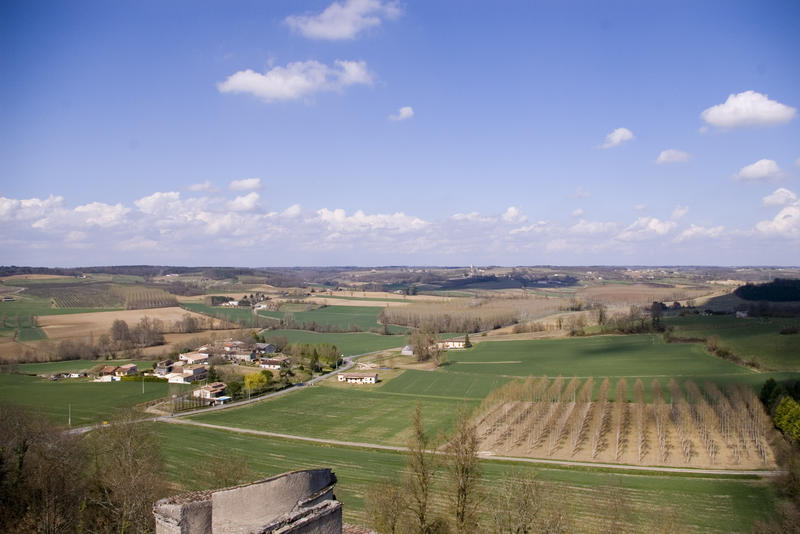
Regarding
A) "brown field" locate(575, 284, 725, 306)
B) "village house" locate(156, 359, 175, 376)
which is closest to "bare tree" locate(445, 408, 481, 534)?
"village house" locate(156, 359, 175, 376)

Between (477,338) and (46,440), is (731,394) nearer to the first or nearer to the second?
(46,440)

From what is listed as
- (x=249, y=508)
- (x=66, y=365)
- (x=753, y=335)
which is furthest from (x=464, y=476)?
(x=66, y=365)

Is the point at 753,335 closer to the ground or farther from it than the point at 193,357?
farther from it

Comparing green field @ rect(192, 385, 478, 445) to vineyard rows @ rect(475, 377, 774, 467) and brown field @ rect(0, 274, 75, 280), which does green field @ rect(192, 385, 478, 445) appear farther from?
brown field @ rect(0, 274, 75, 280)

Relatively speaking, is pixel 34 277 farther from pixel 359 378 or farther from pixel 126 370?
pixel 359 378

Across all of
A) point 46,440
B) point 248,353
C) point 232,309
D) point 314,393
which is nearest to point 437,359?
point 314,393

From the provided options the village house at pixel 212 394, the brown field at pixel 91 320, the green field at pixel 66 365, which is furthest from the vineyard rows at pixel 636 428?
the brown field at pixel 91 320
